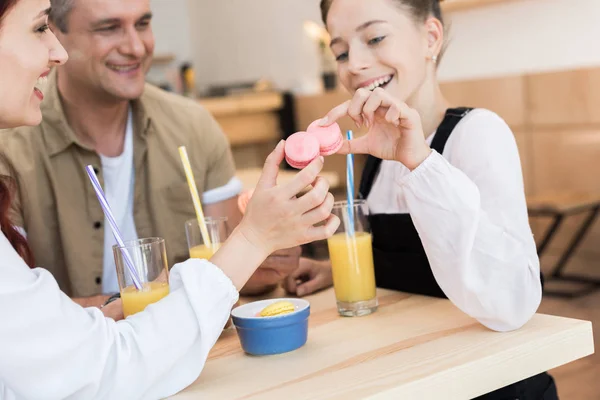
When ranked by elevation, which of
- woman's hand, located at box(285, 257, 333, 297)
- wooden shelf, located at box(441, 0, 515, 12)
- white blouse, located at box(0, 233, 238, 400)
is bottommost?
woman's hand, located at box(285, 257, 333, 297)

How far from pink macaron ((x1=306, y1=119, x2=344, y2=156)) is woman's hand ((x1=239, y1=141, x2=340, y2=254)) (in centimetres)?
12

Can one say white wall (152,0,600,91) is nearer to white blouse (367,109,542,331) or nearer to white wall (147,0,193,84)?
white wall (147,0,193,84)

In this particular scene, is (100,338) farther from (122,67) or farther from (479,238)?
(122,67)

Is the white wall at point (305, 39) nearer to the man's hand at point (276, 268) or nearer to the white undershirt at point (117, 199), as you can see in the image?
the white undershirt at point (117, 199)

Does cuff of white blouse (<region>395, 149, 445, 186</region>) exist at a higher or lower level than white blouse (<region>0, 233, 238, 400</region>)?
higher

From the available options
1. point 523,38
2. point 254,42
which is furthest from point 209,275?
point 254,42

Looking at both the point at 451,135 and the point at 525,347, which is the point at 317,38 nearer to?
the point at 451,135

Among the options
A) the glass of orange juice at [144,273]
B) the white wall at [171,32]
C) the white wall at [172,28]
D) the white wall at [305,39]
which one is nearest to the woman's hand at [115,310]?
the glass of orange juice at [144,273]

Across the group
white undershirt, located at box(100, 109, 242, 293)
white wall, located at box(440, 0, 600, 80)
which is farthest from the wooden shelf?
white undershirt, located at box(100, 109, 242, 293)

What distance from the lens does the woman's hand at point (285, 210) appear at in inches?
49.6

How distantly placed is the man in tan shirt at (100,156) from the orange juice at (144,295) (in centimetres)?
79

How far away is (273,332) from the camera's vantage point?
136cm

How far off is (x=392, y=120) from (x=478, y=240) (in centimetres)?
27

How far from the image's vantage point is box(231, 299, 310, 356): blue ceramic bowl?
1360 millimetres
